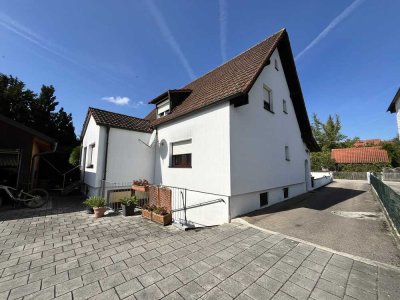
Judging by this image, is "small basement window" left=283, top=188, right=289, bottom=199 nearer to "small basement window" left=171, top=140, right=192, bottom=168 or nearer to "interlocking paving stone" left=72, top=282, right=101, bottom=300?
"small basement window" left=171, top=140, right=192, bottom=168

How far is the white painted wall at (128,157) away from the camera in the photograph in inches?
395

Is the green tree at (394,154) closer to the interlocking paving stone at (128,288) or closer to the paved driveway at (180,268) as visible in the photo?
the paved driveway at (180,268)

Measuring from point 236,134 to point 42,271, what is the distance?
6.35 m

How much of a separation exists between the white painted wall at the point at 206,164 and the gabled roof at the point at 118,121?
2571 mm

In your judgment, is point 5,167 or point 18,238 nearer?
point 18,238

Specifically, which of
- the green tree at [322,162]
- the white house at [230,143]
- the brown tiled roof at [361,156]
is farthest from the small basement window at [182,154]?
the brown tiled roof at [361,156]

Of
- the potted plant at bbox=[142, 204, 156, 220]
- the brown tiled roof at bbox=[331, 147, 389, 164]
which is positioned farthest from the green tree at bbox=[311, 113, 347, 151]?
the potted plant at bbox=[142, 204, 156, 220]

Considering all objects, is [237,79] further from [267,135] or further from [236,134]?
[267,135]

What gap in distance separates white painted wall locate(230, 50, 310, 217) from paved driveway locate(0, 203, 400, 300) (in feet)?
7.53

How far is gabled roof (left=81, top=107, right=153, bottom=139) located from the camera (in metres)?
10.0

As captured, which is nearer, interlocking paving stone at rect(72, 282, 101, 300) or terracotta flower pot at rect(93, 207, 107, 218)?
interlocking paving stone at rect(72, 282, 101, 300)

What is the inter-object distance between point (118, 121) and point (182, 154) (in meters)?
4.32

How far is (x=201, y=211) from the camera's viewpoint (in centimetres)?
789

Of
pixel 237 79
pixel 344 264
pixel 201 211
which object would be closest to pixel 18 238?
pixel 201 211
